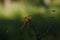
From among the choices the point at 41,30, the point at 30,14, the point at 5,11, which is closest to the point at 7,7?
the point at 5,11

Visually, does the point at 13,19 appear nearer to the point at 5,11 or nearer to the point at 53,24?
the point at 5,11

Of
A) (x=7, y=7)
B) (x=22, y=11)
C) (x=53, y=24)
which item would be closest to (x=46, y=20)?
(x=53, y=24)

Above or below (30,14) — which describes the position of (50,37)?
below

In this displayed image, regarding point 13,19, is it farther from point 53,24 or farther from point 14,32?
point 53,24

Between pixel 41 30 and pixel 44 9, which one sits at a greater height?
pixel 44 9

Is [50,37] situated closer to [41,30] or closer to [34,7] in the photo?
[41,30]

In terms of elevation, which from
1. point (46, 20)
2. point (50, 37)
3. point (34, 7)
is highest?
point (34, 7)
